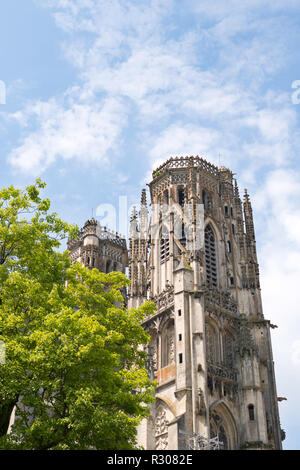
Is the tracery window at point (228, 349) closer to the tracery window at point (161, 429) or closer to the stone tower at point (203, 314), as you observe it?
the stone tower at point (203, 314)

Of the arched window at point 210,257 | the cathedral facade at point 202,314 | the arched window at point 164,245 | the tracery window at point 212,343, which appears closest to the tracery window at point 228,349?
the cathedral facade at point 202,314

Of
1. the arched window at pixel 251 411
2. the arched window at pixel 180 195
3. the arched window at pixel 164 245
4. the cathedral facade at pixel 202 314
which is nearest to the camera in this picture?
the cathedral facade at pixel 202 314

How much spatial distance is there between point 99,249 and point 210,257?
19.8 meters

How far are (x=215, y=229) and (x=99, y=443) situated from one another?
35041 mm

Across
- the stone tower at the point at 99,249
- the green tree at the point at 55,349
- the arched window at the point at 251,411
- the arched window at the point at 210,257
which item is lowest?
the green tree at the point at 55,349

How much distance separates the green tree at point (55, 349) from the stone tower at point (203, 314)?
573 inches

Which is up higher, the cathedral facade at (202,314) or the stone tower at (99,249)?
the stone tower at (99,249)

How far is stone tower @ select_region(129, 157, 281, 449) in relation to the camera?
39.0 m

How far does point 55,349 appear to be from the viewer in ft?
60.1

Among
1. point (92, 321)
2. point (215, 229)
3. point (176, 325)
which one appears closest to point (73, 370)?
point (92, 321)

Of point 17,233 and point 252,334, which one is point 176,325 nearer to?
point 252,334

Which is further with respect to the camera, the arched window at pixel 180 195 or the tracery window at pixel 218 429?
the arched window at pixel 180 195

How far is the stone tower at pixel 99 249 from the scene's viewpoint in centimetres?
6475

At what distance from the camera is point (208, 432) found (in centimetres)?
3616
